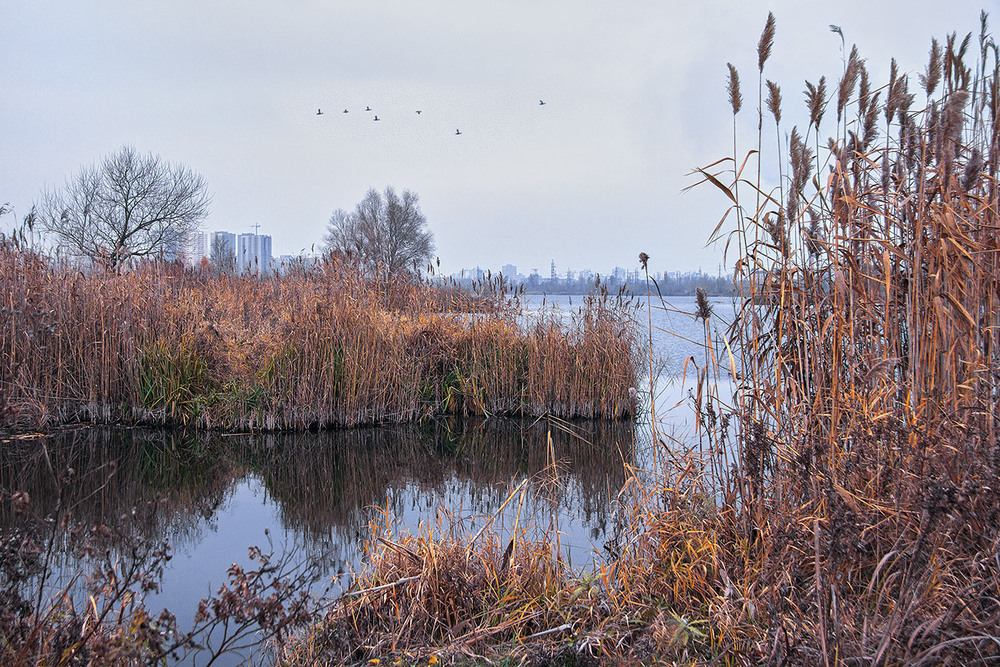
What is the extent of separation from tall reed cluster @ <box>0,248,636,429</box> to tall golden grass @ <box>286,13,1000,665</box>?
4271 mm

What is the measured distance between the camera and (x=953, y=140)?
98.3 inches

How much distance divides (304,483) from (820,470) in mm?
4116

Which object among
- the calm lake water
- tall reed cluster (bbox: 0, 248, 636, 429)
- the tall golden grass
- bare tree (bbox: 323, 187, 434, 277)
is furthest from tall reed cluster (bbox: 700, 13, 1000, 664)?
bare tree (bbox: 323, 187, 434, 277)

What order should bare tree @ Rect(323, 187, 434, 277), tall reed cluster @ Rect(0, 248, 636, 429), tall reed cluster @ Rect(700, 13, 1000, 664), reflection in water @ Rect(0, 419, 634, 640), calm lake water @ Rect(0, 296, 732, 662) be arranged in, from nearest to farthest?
1. tall reed cluster @ Rect(700, 13, 1000, 664)
2. calm lake water @ Rect(0, 296, 732, 662)
3. reflection in water @ Rect(0, 419, 634, 640)
4. tall reed cluster @ Rect(0, 248, 636, 429)
5. bare tree @ Rect(323, 187, 434, 277)

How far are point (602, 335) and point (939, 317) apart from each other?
5344mm

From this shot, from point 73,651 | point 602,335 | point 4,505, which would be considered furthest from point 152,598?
point 602,335

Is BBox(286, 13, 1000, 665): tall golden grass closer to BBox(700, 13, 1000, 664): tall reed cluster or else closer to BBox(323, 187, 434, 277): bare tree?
BBox(700, 13, 1000, 664): tall reed cluster

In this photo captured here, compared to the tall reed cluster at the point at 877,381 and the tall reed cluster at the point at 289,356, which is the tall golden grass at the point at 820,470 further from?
the tall reed cluster at the point at 289,356

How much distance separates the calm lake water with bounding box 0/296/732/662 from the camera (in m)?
3.84

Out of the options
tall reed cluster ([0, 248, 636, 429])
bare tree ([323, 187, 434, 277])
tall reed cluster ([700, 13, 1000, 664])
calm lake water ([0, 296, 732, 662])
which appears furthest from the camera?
bare tree ([323, 187, 434, 277])

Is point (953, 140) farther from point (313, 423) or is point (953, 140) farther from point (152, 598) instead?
point (313, 423)

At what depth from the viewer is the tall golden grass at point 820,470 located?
6.72 feet

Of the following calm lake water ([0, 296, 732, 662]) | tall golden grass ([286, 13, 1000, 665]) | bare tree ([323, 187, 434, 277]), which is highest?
bare tree ([323, 187, 434, 277])

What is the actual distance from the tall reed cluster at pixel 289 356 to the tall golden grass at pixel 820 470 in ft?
14.0
